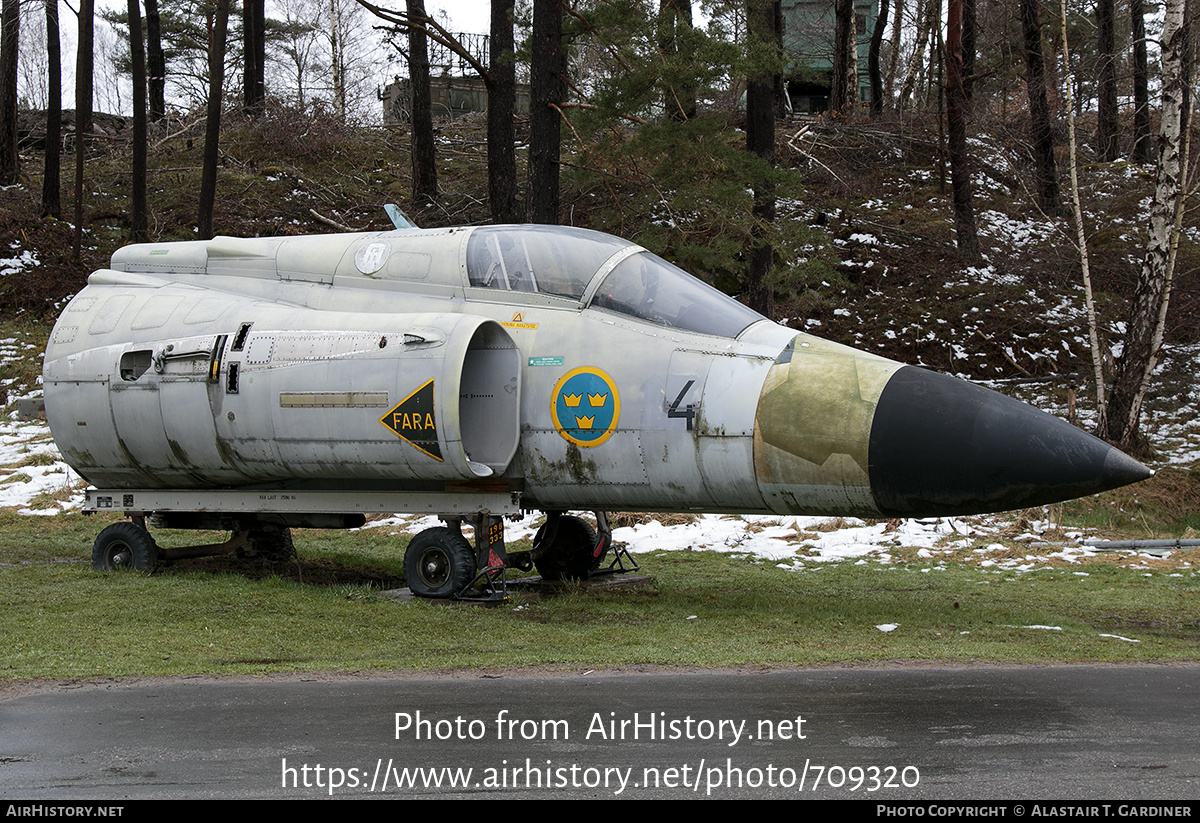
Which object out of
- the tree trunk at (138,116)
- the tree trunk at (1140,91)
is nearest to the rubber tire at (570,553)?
the tree trunk at (138,116)

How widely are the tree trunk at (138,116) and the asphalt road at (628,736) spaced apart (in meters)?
20.0

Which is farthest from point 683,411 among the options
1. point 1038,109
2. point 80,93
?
point 80,93

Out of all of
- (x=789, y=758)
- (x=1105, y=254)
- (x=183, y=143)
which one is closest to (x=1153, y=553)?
(x=789, y=758)

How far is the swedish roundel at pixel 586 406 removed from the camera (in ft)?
26.9

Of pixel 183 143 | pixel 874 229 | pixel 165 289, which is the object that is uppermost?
pixel 183 143

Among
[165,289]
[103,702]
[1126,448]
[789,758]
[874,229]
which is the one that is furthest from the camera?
[874,229]

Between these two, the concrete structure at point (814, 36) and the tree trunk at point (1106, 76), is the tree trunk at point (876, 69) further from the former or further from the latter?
the tree trunk at point (1106, 76)

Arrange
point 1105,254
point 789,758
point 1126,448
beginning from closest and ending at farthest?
point 789,758, point 1126,448, point 1105,254

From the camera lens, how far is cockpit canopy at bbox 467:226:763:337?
27.4 ft

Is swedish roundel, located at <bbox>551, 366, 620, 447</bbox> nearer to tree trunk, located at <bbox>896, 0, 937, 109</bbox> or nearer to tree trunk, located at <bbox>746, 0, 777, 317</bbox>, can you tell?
tree trunk, located at <bbox>746, 0, 777, 317</bbox>

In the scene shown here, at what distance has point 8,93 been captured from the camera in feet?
92.4
